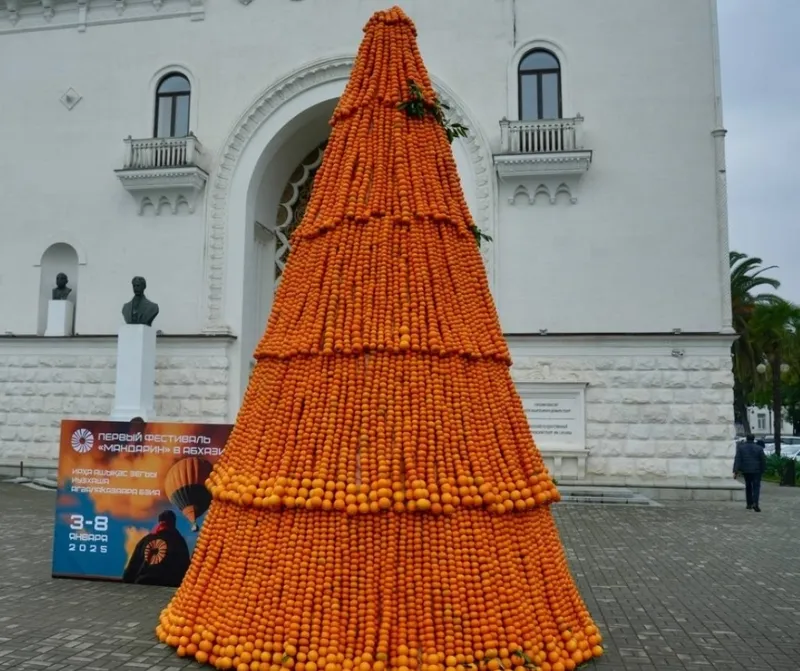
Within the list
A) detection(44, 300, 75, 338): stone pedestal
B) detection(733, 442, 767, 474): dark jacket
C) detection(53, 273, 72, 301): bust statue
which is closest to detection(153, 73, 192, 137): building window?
detection(53, 273, 72, 301): bust statue

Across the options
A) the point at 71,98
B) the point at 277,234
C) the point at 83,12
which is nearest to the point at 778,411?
the point at 277,234

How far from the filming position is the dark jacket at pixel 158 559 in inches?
297

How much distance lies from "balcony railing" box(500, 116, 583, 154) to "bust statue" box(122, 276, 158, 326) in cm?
859

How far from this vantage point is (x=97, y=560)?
303 inches

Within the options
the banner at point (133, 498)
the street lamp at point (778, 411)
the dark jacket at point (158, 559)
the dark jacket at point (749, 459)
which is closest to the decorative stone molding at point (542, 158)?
the dark jacket at point (749, 459)

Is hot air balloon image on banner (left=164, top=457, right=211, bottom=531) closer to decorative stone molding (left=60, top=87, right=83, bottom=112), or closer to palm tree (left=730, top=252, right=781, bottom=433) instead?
decorative stone molding (left=60, top=87, right=83, bottom=112)

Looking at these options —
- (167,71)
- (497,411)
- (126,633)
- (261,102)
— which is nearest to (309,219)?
(497,411)

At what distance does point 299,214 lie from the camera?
20094mm

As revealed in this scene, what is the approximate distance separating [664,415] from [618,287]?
2.89m

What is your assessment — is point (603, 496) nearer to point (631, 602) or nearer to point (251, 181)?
point (631, 602)

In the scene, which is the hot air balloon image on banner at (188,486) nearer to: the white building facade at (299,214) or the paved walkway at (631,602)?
the paved walkway at (631,602)

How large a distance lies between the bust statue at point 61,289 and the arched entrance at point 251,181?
3.54 metres

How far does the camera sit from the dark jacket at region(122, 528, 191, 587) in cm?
754

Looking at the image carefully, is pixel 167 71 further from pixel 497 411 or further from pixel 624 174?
pixel 497 411
